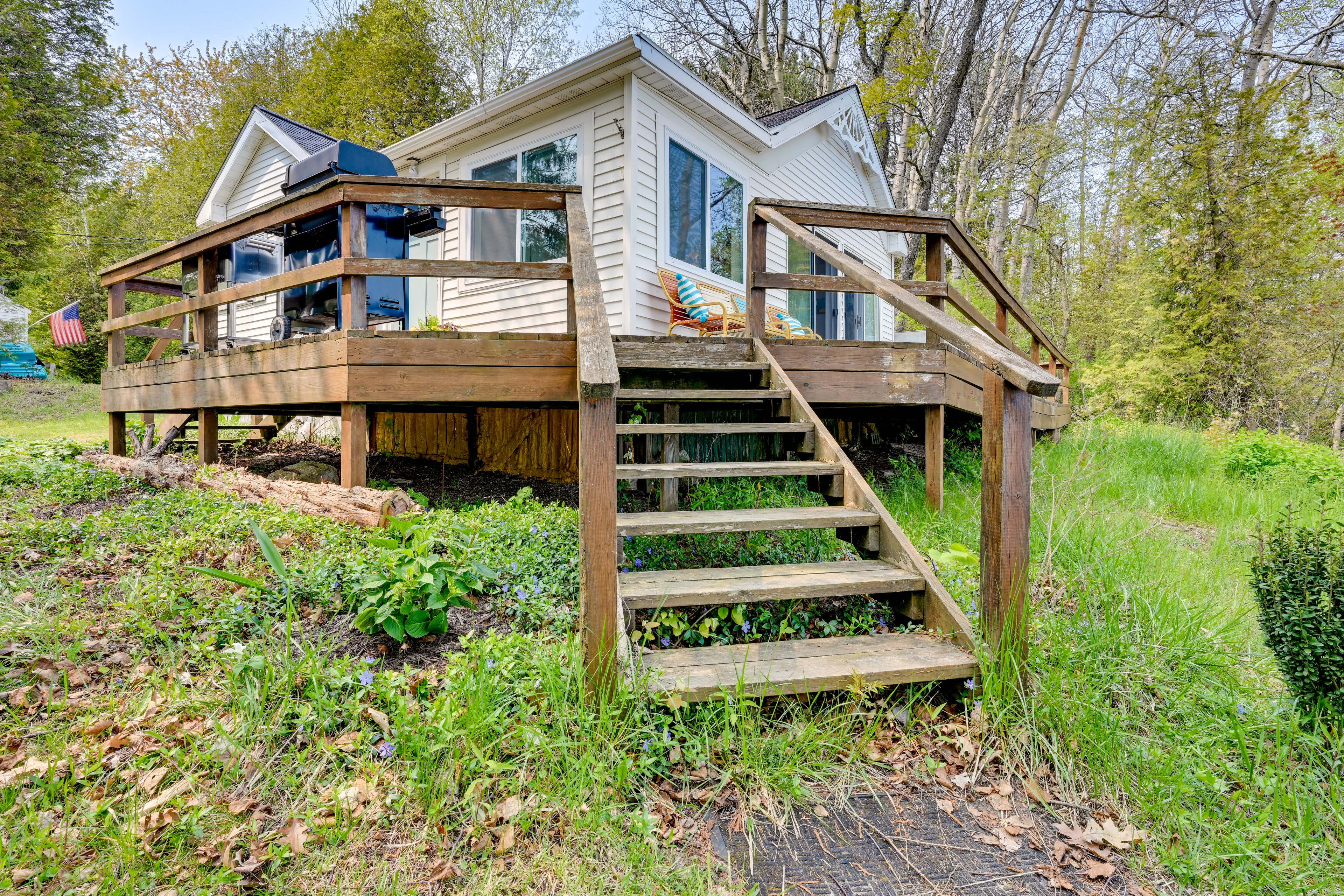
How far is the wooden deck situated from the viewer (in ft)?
11.3

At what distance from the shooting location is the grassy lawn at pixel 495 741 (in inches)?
57.9

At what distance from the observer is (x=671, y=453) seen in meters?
3.87

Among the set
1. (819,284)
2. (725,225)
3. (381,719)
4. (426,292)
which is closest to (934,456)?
(819,284)

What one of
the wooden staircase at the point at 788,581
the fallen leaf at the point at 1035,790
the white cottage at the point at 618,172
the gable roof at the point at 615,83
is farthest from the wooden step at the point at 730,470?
the gable roof at the point at 615,83

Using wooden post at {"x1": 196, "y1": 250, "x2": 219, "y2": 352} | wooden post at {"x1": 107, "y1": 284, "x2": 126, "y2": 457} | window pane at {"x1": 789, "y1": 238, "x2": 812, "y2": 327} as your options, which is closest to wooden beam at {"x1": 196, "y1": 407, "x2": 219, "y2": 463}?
wooden post at {"x1": 196, "y1": 250, "x2": 219, "y2": 352}

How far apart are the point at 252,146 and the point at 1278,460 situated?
44.4 feet

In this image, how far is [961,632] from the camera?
2.17m

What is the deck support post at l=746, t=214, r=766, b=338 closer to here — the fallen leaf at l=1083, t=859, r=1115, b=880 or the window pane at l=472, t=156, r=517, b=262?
the fallen leaf at l=1083, t=859, r=1115, b=880

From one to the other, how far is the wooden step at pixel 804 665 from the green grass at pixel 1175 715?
0.75 ft

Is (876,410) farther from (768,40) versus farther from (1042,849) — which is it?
(768,40)

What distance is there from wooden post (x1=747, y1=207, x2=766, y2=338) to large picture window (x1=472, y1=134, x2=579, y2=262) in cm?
300

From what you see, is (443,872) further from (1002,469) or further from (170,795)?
(1002,469)

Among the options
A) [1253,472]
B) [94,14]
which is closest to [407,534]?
[1253,472]

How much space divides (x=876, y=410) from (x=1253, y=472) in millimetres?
4148
